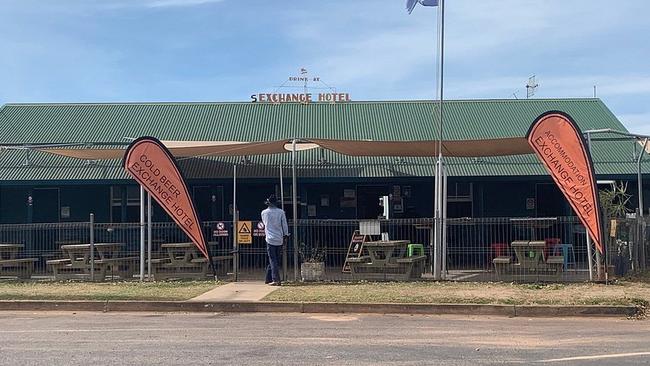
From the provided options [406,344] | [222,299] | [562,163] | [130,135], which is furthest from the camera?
[130,135]

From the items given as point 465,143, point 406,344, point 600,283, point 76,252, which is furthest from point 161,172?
point 600,283

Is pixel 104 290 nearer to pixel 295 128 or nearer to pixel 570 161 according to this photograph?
pixel 570 161

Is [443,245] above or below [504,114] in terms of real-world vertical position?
below

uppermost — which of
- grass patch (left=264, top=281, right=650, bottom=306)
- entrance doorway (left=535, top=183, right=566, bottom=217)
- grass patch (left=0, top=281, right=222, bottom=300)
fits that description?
entrance doorway (left=535, top=183, right=566, bottom=217)

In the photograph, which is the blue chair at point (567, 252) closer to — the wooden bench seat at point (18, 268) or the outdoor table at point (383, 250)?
the outdoor table at point (383, 250)

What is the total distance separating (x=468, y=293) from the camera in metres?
13.1

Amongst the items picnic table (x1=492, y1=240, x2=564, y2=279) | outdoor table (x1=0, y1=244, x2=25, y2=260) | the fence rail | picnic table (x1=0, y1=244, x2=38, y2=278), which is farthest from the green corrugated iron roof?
picnic table (x1=492, y1=240, x2=564, y2=279)

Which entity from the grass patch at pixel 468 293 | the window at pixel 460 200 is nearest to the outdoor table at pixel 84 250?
the grass patch at pixel 468 293

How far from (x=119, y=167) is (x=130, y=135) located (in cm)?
169

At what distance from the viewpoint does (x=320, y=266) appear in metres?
15.1

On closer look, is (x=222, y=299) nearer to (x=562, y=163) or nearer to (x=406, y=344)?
(x=406, y=344)

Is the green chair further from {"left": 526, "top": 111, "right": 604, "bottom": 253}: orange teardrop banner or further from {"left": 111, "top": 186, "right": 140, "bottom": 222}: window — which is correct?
{"left": 111, "top": 186, "right": 140, "bottom": 222}: window

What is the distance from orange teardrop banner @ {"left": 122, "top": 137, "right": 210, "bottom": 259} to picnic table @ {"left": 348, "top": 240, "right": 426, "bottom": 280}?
3.32 meters

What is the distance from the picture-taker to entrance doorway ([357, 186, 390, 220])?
21.8 m
